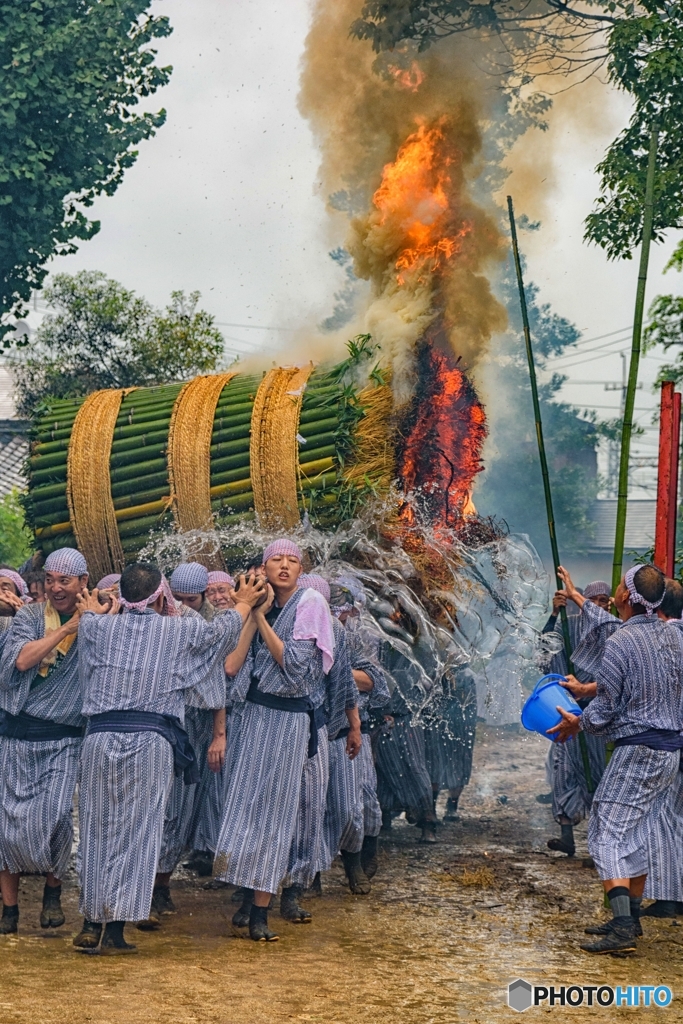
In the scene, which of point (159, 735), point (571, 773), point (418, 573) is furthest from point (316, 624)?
point (571, 773)

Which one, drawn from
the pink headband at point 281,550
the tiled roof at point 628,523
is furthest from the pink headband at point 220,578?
the tiled roof at point 628,523

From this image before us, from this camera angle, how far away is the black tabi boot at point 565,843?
29.7 ft

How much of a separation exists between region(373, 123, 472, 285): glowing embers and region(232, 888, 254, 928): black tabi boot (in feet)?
12.4

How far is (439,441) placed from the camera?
8.22 metres

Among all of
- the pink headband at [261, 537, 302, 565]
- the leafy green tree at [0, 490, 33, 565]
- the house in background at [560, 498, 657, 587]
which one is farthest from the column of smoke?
the house in background at [560, 498, 657, 587]

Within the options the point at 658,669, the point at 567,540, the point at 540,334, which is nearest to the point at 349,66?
the point at 658,669

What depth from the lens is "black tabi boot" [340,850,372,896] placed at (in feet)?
26.0

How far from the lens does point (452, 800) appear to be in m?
10.8

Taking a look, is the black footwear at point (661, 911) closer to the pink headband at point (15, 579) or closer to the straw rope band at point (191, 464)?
the straw rope band at point (191, 464)

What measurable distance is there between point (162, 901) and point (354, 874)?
1.26 metres

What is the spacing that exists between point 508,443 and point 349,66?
16628mm

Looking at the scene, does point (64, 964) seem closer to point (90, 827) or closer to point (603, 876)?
point (90, 827)

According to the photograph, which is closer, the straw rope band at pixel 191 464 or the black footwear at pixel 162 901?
the black footwear at pixel 162 901

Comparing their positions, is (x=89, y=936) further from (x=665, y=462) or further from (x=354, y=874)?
(x=665, y=462)
